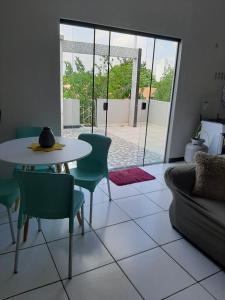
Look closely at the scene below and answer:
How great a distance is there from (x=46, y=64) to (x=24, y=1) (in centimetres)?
70

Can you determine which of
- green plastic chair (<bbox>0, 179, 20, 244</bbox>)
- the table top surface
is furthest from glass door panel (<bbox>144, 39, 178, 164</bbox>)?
green plastic chair (<bbox>0, 179, 20, 244</bbox>)

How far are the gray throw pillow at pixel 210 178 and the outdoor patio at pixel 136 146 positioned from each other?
1.99m

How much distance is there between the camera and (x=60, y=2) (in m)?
2.77

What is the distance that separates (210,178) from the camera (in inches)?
80.0

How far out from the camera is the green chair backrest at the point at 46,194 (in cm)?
151

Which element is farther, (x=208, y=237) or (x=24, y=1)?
(x=24, y=1)

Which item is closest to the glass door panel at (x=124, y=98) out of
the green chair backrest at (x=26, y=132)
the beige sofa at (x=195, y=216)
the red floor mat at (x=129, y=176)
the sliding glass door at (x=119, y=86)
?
the sliding glass door at (x=119, y=86)

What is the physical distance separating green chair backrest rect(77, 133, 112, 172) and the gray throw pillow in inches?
39.2

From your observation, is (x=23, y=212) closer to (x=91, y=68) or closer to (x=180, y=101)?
(x=91, y=68)

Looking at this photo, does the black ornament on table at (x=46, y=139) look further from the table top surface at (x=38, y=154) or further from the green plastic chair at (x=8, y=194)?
the green plastic chair at (x=8, y=194)

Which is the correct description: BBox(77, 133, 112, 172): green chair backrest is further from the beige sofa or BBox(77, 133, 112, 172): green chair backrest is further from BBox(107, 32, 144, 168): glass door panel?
BBox(107, 32, 144, 168): glass door panel

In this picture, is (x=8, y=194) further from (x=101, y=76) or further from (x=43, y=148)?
(x=101, y=76)

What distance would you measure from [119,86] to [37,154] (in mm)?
2273

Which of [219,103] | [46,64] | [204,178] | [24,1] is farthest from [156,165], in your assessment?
[24,1]
